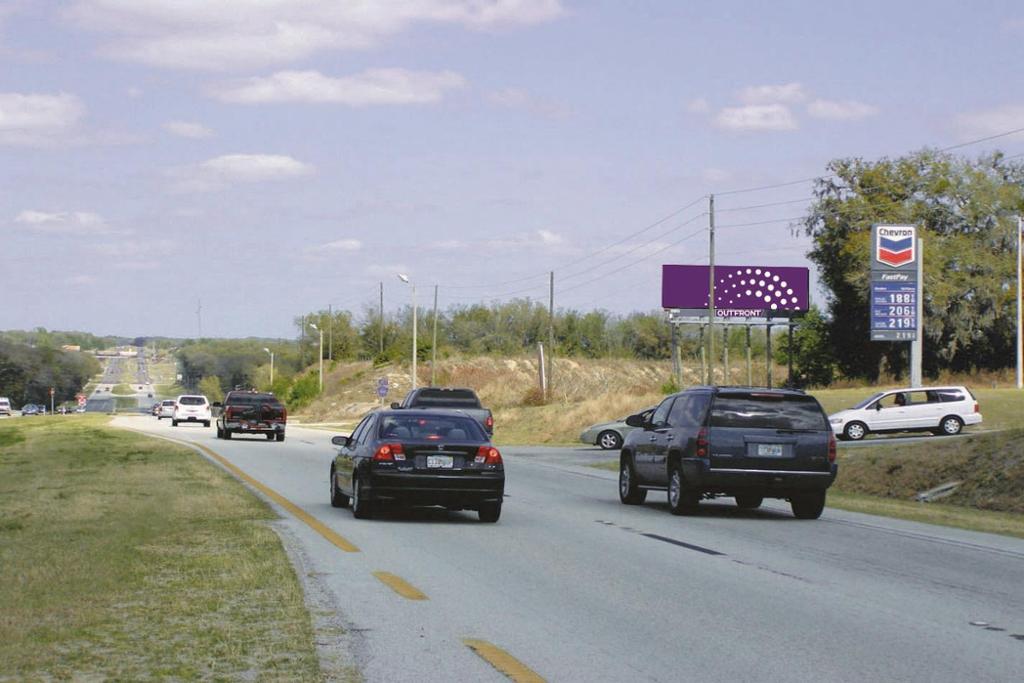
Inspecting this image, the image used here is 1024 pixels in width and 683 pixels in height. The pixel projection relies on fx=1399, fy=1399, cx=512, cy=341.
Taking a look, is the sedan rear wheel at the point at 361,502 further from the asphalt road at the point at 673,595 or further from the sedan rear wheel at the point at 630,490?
the sedan rear wheel at the point at 630,490

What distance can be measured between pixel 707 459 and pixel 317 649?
11297 mm

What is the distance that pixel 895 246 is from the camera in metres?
41.1

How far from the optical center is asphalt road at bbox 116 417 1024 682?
8562 millimetres

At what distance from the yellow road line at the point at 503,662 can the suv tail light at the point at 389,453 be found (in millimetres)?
8522

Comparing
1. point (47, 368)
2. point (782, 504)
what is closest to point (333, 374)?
point (47, 368)

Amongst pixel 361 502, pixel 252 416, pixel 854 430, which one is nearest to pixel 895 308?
pixel 854 430

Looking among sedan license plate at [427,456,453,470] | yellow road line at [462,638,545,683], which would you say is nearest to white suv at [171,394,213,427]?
sedan license plate at [427,456,453,470]

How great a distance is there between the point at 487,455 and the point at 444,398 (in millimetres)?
19432

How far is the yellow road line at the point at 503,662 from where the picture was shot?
795cm

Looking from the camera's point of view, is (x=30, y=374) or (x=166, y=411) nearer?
(x=166, y=411)

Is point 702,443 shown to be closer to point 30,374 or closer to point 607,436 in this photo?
point 607,436

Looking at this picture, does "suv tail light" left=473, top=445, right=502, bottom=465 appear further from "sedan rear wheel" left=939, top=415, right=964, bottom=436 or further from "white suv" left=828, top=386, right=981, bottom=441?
"sedan rear wheel" left=939, top=415, right=964, bottom=436

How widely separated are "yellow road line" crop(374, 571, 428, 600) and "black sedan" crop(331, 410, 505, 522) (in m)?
5.00

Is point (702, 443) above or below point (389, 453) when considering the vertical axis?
above
